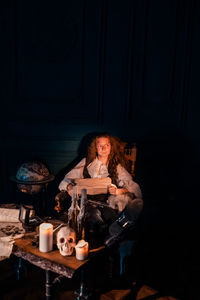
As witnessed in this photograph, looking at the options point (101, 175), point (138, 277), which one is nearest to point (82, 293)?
point (138, 277)

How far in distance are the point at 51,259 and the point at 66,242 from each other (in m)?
0.17

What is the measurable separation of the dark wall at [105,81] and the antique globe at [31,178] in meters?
0.69

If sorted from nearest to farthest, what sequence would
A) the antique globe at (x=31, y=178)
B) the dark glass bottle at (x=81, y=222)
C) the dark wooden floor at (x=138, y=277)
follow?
the dark glass bottle at (x=81, y=222) < the dark wooden floor at (x=138, y=277) < the antique globe at (x=31, y=178)

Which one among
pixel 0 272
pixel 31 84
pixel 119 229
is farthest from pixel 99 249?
pixel 31 84

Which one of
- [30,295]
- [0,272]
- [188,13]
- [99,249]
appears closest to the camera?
[99,249]

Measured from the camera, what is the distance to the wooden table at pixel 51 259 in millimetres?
2135

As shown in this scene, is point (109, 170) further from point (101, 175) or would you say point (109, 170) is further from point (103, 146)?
point (103, 146)

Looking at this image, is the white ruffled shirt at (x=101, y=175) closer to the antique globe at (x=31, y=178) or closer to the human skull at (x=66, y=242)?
the antique globe at (x=31, y=178)

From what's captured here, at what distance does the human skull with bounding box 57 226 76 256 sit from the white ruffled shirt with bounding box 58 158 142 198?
1122 millimetres

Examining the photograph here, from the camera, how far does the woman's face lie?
3.35 meters

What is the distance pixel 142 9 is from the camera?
12.4 feet

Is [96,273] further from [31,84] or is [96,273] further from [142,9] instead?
[142,9]

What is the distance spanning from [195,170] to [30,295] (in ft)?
8.39

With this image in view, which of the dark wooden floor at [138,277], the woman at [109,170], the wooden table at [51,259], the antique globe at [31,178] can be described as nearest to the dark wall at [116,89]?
the dark wooden floor at [138,277]
